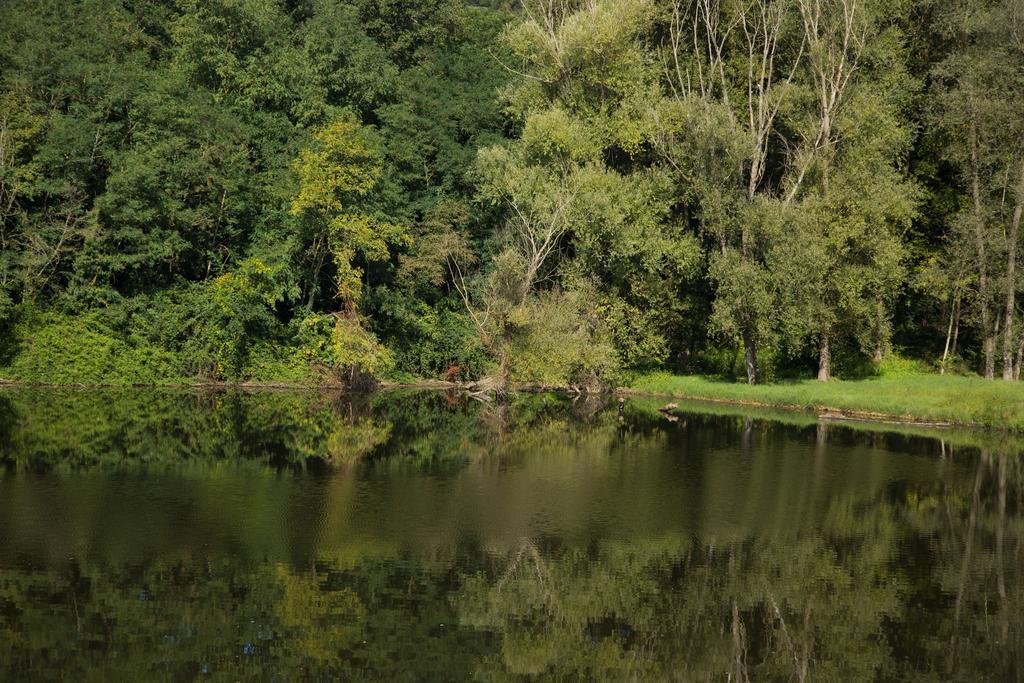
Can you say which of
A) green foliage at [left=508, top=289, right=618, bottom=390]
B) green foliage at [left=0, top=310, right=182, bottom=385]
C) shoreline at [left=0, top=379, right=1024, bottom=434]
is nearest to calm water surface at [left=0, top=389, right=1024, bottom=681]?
shoreline at [left=0, top=379, right=1024, bottom=434]

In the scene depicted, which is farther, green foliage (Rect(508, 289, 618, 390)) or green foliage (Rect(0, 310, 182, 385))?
green foliage (Rect(508, 289, 618, 390))

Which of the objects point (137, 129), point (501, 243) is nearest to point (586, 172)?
point (501, 243)

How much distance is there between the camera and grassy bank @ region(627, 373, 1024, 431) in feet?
136

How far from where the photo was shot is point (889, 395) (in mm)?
45094

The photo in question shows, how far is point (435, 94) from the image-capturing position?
58.2 metres

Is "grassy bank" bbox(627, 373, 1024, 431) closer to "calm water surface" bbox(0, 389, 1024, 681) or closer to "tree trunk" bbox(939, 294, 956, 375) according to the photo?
"tree trunk" bbox(939, 294, 956, 375)

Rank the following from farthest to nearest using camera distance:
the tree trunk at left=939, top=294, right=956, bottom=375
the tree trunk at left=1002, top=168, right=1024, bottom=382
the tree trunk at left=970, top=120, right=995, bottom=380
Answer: the tree trunk at left=939, top=294, right=956, bottom=375 < the tree trunk at left=970, top=120, right=995, bottom=380 < the tree trunk at left=1002, top=168, right=1024, bottom=382

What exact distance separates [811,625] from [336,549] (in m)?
9.06

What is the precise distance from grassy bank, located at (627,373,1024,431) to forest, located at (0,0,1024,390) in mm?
2050

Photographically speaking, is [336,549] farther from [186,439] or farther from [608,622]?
[186,439]

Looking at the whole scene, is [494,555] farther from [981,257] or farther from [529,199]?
[981,257]

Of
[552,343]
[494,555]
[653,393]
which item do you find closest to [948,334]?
[653,393]

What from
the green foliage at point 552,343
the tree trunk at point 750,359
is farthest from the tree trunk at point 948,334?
the green foliage at point 552,343

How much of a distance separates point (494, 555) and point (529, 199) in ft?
100
